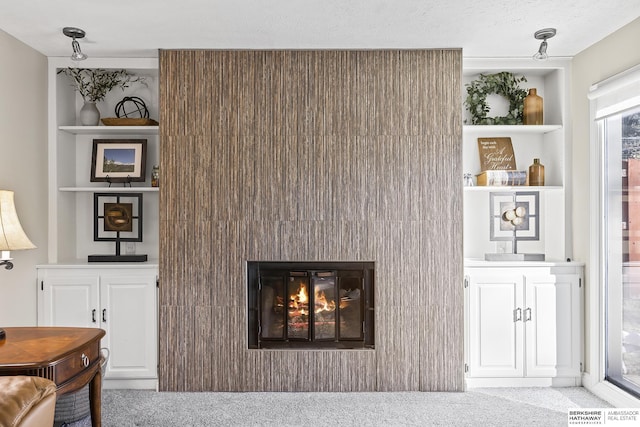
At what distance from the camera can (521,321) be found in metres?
3.66

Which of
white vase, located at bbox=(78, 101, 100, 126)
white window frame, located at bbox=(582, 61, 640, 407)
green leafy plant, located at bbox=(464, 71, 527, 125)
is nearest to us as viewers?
white window frame, located at bbox=(582, 61, 640, 407)

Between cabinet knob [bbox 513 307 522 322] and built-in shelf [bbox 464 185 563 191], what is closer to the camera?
cabinet knob [bbox 513 307 522 322]

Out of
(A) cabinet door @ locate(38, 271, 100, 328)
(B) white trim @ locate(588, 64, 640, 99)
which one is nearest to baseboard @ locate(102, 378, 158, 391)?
(A) cabinet door @ locate(38, 271, 100, 328)

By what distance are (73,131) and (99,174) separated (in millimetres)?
398

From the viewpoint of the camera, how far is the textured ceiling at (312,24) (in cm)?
286

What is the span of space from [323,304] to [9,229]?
80.9 inches

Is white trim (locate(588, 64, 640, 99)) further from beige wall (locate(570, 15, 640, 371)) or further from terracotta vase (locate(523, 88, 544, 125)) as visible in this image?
terracotta vase (locate(523, 88, 544, 125))

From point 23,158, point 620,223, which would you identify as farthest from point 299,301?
point 620,223

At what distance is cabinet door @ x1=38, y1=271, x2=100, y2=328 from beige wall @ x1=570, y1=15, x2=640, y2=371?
11.5 ft

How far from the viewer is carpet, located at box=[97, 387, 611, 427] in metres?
3.10

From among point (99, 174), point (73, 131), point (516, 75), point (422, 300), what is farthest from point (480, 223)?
point (73, 131)

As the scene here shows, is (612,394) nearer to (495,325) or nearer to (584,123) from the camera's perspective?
(495,325)

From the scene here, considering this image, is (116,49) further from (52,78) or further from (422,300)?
(422,300)

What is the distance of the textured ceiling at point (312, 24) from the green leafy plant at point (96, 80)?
0.91 feet
